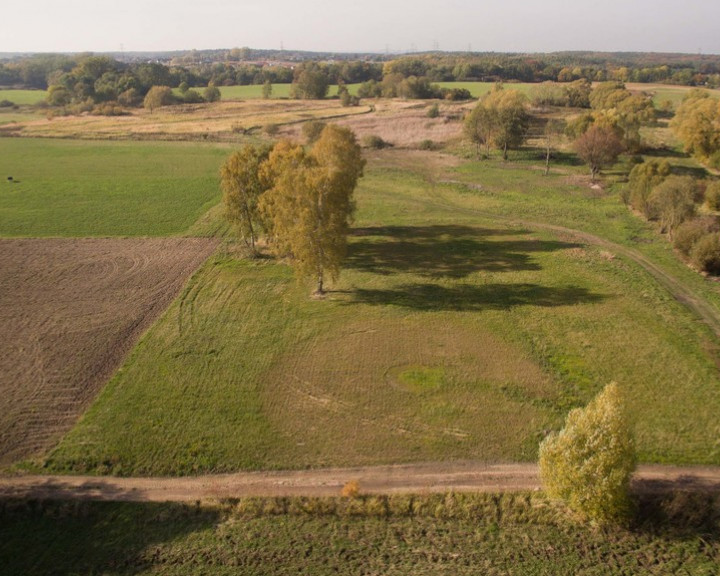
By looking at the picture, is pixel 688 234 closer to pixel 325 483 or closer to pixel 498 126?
pixel 325 483

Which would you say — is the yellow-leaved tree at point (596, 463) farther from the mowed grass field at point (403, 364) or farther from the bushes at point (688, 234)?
the bushes at point (688, 234)

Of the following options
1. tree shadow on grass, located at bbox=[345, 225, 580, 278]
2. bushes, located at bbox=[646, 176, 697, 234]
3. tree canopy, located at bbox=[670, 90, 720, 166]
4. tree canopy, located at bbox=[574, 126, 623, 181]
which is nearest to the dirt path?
tree shadow on grass, located at bbox=[345, 225, 580, 278]

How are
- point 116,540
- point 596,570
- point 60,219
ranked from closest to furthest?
point 596,570 → point 116,540 → point 60,219

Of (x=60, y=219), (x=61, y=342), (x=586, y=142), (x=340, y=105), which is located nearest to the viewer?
(x=61, y=342)

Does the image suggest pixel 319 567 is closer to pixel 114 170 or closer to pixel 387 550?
pixel 387 550

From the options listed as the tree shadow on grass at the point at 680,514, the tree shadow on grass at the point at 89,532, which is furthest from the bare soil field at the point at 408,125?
the tree shadow on grass at the point at 89,532

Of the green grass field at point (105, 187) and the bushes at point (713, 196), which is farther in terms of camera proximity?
Answer: the green grass field at point (105, 187)

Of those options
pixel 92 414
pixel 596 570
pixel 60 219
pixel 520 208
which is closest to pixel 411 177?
pixel 520 208
